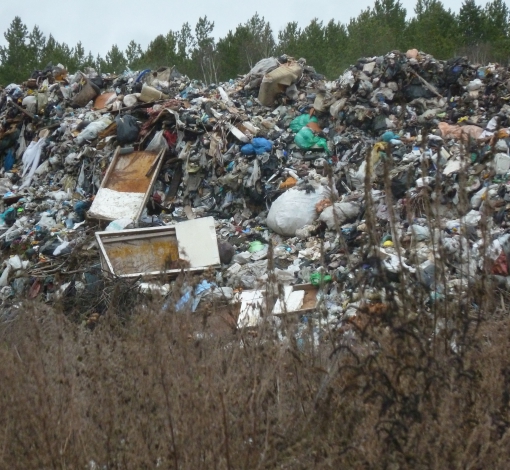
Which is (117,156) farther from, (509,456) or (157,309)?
(509,456)

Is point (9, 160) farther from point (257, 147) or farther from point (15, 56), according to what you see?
point (15, 56)

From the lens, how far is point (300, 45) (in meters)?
35.2

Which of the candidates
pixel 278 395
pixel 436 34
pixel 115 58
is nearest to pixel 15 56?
pixel 115 58

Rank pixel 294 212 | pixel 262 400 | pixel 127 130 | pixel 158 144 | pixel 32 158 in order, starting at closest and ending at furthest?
pixel 262 400
pixel 294 212
pixel 158 144
pixel 127 130
pixel 32 158

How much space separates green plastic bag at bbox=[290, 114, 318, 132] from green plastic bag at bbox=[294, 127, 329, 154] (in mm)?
338

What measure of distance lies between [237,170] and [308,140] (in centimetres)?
103

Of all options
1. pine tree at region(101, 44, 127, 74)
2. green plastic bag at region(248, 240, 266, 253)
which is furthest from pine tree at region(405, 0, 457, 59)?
green plastic bag at region(248, 240, 266, 253)

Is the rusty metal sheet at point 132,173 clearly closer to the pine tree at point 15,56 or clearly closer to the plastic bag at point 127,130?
the plastic bag at point 127,130

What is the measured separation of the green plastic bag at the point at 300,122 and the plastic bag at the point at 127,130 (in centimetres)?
202

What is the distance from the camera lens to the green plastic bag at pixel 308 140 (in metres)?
8.85

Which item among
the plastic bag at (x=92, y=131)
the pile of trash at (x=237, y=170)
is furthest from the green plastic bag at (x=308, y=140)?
the plastic bag at (x=92, y=131)

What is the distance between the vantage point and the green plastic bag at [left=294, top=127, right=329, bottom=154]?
29.0 ft

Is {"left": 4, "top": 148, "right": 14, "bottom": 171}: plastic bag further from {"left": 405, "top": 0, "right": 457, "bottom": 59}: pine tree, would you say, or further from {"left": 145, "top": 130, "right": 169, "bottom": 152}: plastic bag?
{"left": 405, "top": 0, "right": 457, "bottom": 59}: pine tree

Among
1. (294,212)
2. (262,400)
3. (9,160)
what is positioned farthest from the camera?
(9,160)
